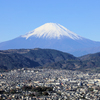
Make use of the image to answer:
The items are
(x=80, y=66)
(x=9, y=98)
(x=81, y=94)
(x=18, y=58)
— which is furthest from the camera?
(x=18, y=58)

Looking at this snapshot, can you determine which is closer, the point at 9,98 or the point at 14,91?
the point at 9,98

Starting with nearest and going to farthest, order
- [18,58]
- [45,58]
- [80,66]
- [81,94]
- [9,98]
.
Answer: [9,98] < [81,94] < [80,66] < [18,58] < [45,58]

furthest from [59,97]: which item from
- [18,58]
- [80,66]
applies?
[18,58]

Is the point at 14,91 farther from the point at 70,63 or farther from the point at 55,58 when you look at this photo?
the point at 55,58

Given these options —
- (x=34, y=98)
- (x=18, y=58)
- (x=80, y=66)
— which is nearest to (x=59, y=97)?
(x=34, y=98)

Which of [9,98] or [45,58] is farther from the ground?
[45,58]

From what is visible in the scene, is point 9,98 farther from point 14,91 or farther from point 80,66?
point 80,66
